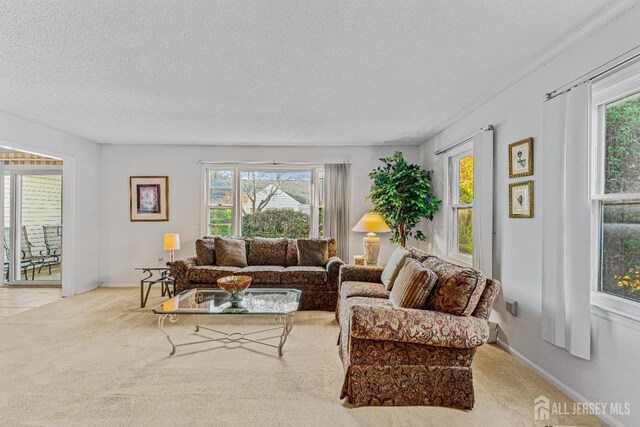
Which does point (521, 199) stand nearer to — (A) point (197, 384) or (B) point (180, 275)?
(A) point (197, 384)

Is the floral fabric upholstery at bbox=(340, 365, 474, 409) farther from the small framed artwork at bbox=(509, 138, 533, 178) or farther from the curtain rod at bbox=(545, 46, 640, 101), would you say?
the curtain rod at bbox=(545, 46, 640, 101)

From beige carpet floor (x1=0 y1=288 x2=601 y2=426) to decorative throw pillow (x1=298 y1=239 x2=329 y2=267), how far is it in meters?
1.36

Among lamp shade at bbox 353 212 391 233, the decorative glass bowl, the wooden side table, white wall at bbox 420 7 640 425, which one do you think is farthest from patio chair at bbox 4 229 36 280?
white wall at bbox 420 7 640 425

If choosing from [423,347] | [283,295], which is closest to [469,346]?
[423,347]

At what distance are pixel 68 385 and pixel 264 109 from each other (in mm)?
3036

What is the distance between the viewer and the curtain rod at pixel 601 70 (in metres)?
2.06

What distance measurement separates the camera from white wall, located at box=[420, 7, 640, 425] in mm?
2131

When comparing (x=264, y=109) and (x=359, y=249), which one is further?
(x=359, y=249)

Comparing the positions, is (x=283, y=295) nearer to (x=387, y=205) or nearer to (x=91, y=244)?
(x=387, y=205)

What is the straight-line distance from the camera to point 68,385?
267 centimetres

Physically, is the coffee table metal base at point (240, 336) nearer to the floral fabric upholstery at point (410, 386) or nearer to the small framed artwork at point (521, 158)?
the floral fabric upholstery at point (410, 386)

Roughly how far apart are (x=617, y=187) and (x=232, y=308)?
295 cm

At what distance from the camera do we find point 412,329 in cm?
231

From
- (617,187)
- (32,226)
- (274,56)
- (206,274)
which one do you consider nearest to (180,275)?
(206,274)
